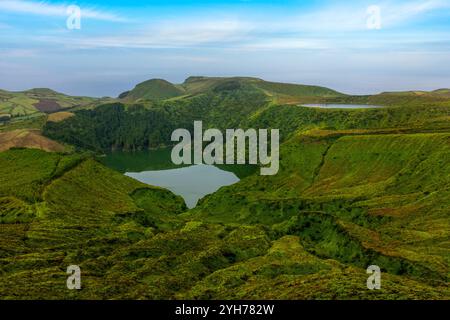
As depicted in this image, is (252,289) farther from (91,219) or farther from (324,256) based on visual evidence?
(91,219)

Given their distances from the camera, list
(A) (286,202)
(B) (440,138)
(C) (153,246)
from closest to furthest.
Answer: (C) (153,246) < (A) (286,202) < (B) (440,138)

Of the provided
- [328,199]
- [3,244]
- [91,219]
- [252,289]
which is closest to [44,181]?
[91,219]

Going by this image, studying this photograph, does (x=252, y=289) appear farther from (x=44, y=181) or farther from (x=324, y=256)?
(x=44, y=181)

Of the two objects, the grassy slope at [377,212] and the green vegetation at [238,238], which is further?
the grassy slope at [377,212]

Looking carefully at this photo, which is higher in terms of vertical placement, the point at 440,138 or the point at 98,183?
the point at 440,138

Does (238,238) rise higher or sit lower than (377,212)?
lower

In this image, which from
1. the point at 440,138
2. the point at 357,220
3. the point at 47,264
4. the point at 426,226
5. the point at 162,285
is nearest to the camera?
the point at 162,285

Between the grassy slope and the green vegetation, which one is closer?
the green vegetation

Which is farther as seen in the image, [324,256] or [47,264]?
[324,256]

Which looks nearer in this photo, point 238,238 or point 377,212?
point 238,238

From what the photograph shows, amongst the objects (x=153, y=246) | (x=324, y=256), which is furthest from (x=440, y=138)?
(x=153, y=246)
